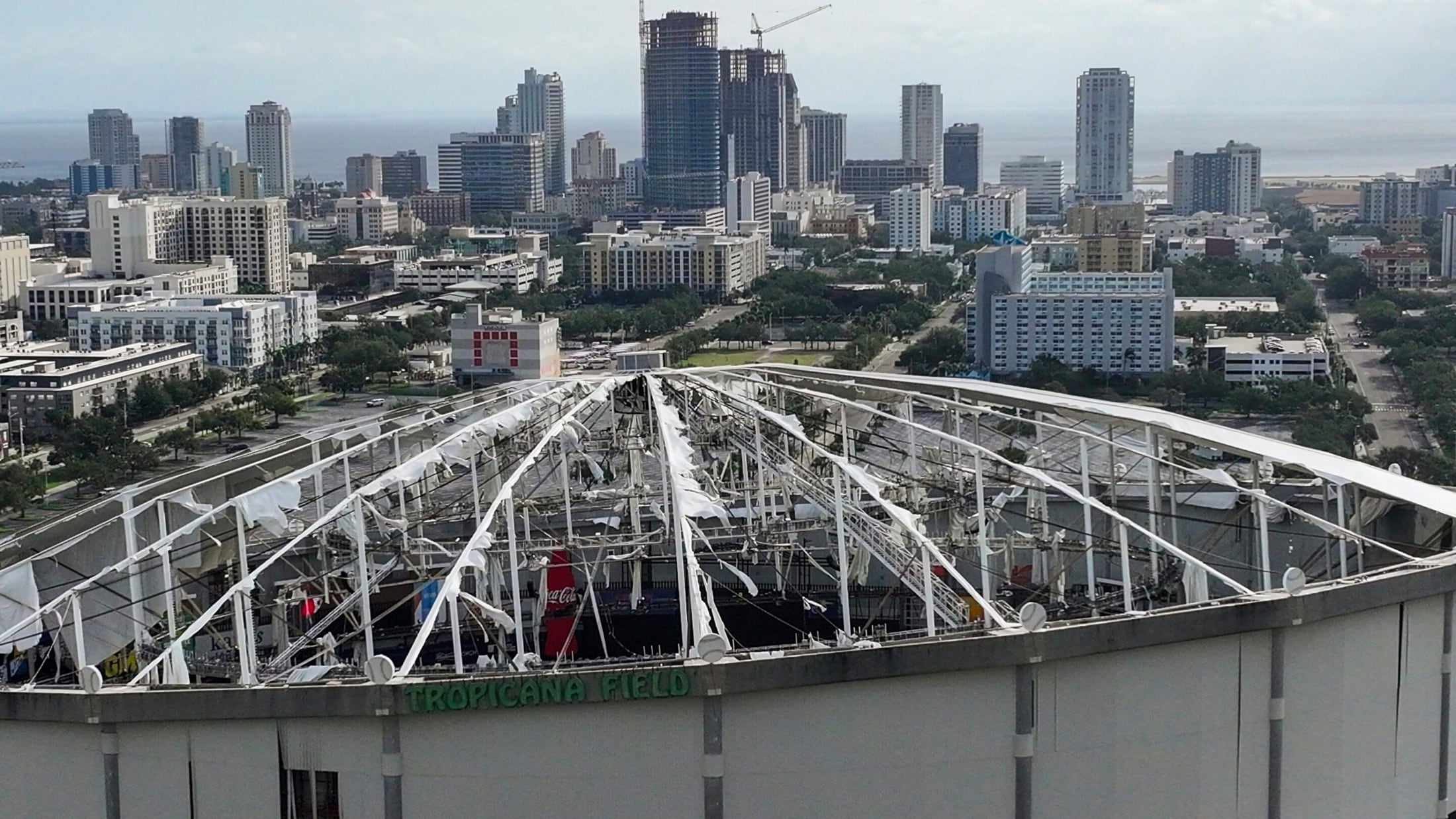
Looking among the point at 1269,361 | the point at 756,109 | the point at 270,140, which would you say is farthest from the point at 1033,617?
the point at 270,140

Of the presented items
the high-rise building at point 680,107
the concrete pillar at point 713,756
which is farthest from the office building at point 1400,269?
the concrete pillar at point 713,756

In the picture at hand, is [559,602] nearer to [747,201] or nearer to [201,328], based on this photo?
[201,328]

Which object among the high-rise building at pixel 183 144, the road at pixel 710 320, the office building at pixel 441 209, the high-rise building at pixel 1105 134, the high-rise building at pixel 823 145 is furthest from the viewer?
the high-rise building at pixel 823 145

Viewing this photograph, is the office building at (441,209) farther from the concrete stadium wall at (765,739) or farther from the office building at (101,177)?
the concrete stadium wall at (765,739)

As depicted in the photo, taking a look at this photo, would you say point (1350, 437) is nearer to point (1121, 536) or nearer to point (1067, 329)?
point (1067, 329)

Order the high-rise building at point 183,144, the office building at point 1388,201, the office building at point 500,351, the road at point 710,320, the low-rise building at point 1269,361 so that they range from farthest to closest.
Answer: the high-rise building at point 183,144 < the office building at point 1388,201 < the road at point 710,320 < the office building at point 500,351 < the low-rise building at point 1269,361

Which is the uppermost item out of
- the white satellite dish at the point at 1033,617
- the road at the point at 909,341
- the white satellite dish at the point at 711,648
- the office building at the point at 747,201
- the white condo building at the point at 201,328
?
the office building at the point at 747,201

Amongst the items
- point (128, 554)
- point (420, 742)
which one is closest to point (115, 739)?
point (420, 742)
